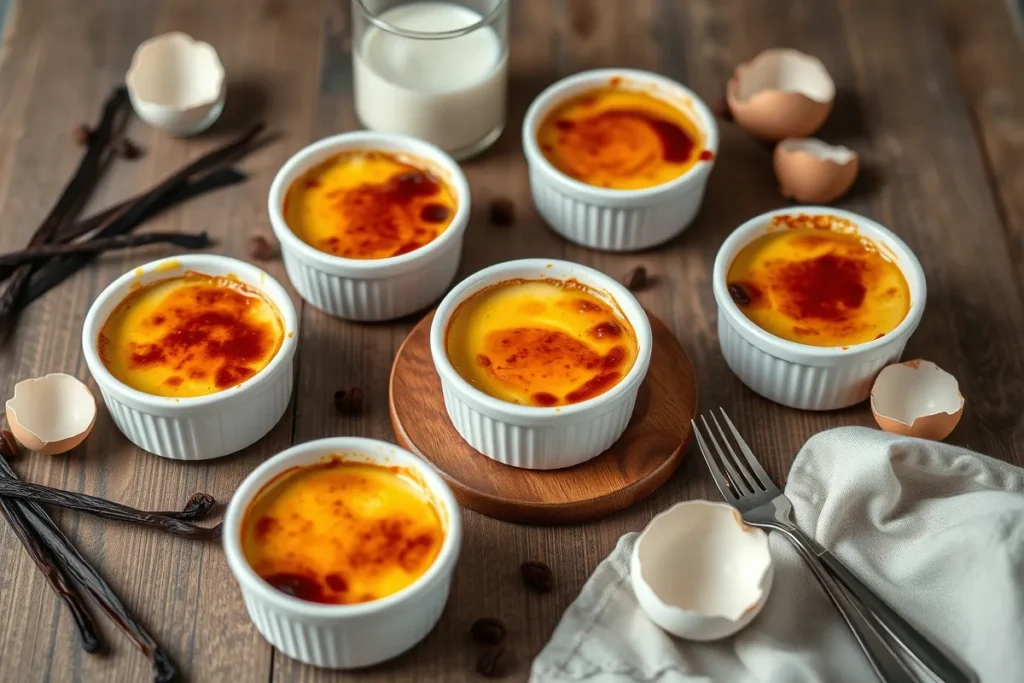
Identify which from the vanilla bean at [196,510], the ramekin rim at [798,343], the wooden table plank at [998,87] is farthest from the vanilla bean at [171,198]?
the wooden table plank at [998,87]

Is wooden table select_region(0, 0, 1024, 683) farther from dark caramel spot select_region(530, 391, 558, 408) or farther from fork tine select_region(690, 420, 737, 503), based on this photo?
dark caramel spot select_region(530, 391, 558, 408)

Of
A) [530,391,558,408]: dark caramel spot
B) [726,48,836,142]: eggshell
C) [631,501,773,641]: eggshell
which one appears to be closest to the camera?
[631,501,773,641]: eggshell

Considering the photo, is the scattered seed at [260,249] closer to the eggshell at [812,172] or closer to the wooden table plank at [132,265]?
the wooden table plank at [132,265]

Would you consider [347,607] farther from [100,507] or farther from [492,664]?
[100,507]

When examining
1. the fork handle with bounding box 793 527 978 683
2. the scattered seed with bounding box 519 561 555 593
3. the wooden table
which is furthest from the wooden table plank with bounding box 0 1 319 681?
the fork handle with bounding box 793 527 978 683

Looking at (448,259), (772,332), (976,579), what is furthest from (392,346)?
(976,579)

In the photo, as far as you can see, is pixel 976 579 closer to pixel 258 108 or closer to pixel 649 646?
pixel 649 646
